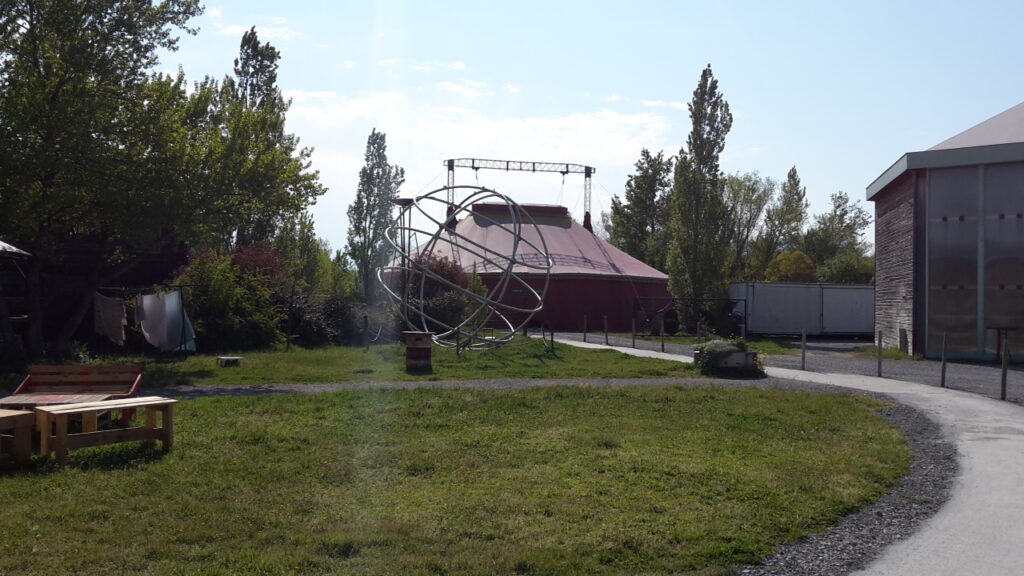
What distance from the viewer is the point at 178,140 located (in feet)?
61.2

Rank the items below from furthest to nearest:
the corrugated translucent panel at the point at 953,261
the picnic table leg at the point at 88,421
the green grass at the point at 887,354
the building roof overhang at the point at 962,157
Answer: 1. the green grass at the point at 887,354
2. the corrugated translucent panel at the point at 953,261
3. the building roof overhang at the point at 962,157
4. the picnic table leg at the point at 88,421

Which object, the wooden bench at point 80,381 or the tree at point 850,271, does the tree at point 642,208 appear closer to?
the tree at point 850,271

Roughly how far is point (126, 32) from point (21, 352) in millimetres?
7302

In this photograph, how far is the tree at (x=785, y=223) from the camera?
66.1 m

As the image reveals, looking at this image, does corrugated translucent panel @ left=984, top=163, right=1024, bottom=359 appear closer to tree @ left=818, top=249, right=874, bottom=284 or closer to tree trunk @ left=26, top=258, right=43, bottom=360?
tree trunk @ left=26, top=258, right=43, bottom=360

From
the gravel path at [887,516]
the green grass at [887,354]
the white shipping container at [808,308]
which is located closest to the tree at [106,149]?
the gravel path at [887,516]

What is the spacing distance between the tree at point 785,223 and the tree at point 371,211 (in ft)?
98.7

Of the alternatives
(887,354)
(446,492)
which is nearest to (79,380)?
(446,492)

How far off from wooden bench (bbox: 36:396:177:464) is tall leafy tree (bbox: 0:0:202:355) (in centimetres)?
958

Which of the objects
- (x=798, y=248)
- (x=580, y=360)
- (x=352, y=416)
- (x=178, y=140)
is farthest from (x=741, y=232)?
(x=352, y=416)

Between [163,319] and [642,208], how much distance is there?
5303 cm

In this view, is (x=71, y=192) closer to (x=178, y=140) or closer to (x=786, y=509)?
(x=178, y=140)

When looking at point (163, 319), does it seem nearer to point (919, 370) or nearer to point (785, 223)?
point (919, 370)

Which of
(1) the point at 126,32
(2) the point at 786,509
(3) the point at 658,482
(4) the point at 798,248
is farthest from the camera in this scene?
(4) the point at 798,248
